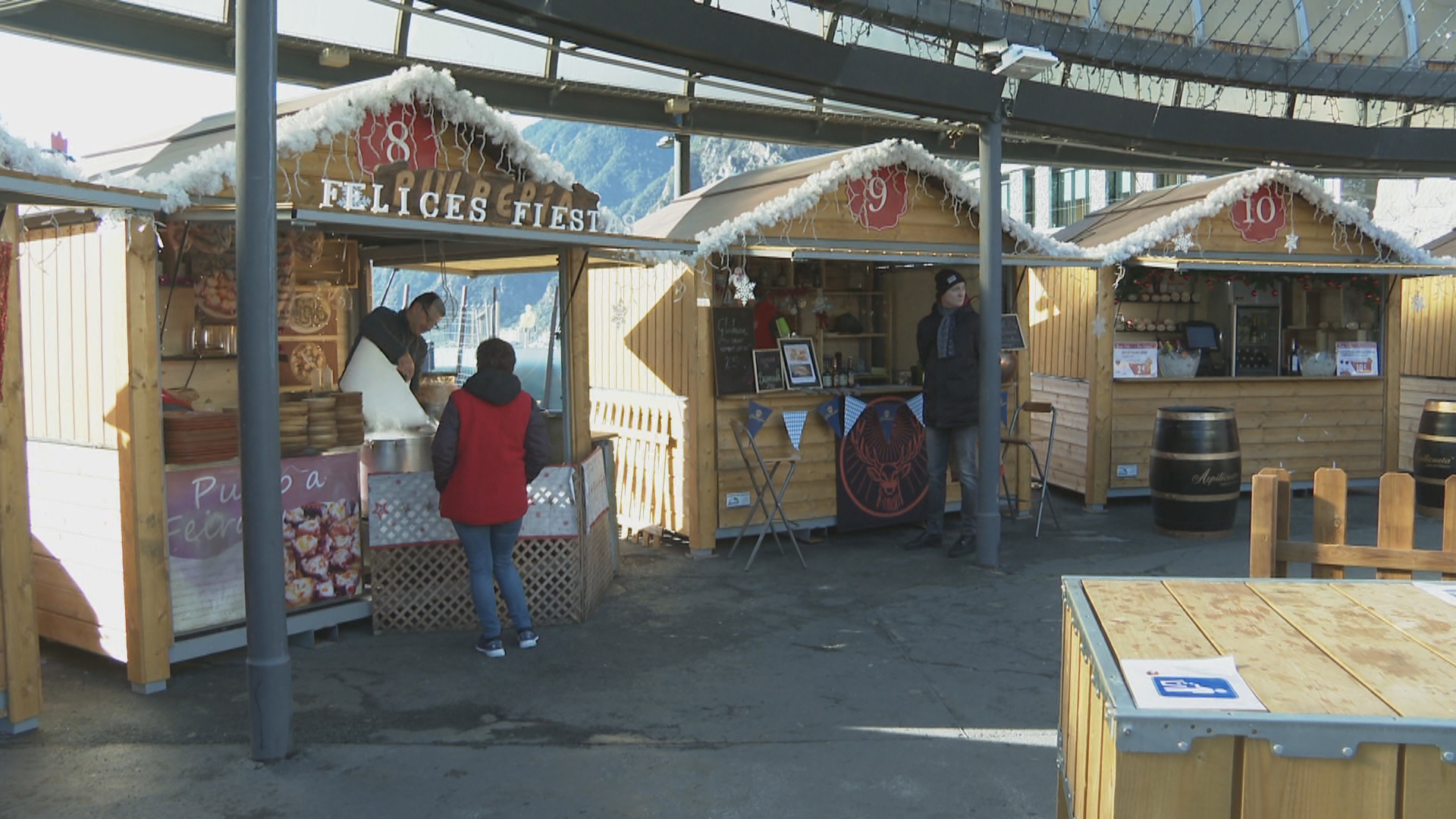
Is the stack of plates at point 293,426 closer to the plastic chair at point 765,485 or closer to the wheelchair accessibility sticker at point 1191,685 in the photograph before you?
the plastic chair at point 765,485

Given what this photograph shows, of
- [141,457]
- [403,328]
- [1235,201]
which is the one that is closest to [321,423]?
[403,328]

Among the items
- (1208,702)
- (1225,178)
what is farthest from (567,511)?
(1225,178)

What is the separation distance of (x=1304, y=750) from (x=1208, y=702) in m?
0.16

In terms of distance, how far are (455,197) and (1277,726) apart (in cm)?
529

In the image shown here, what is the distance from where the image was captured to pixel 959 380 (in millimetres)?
8547

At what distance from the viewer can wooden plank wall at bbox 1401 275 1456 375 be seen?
14.1 meters

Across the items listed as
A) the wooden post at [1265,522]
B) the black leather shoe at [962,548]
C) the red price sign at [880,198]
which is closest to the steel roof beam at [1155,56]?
the red price sign at [880,198]

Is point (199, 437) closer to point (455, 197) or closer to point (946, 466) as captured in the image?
point (455, 197)

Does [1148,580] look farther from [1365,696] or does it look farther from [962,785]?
[962,785]

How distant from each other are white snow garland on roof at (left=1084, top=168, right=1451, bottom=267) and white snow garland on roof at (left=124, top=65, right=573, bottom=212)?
558 cm

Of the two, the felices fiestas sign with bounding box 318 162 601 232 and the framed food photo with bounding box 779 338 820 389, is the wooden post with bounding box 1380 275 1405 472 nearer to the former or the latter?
the framed food photo with bounding box 779 338 820 389

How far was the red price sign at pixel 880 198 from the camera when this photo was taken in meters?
9.20

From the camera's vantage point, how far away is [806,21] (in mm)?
10086

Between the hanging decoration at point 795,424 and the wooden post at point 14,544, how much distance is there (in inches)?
208
